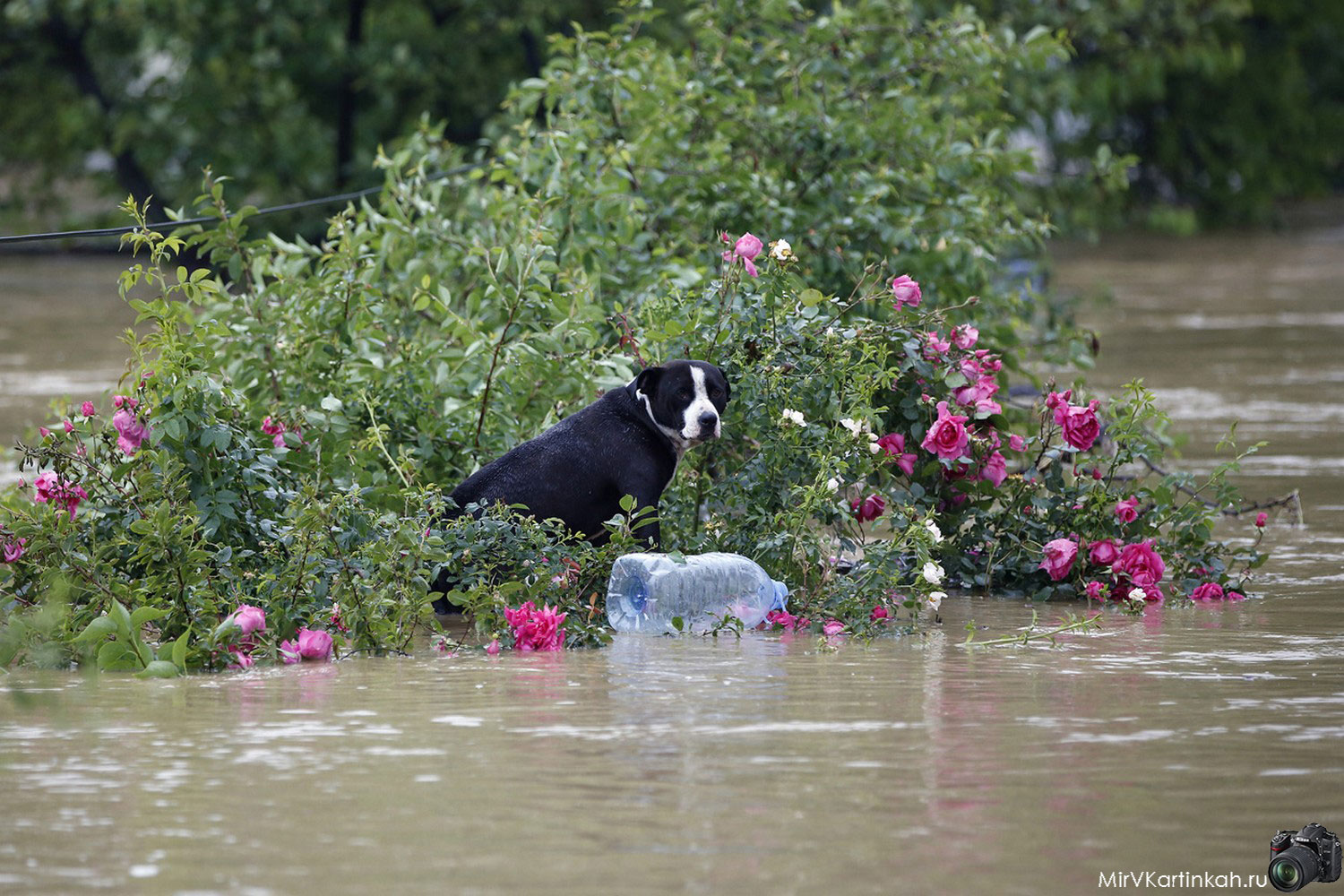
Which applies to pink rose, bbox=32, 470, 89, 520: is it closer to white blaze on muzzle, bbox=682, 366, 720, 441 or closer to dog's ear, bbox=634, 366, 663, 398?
dog's ear, bbox=634, 366, 663, 398

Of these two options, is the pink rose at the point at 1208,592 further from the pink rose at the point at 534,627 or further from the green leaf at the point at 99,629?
the green leaf at the point at 99,629

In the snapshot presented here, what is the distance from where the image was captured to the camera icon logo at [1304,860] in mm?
4059

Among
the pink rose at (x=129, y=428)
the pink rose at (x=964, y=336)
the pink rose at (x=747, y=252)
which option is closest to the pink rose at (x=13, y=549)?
the pink rose at (x=129, y=428)

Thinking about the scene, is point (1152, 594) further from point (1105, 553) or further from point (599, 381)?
point (599, 381)

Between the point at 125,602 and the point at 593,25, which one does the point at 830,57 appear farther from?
the point at 593,25

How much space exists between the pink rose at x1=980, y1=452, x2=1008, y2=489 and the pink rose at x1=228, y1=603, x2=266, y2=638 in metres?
2.96

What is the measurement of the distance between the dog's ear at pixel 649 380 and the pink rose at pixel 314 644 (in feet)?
4.96

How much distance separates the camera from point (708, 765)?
498 cm

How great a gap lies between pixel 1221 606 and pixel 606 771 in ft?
10.7

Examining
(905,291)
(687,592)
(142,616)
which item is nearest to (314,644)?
(142,616)

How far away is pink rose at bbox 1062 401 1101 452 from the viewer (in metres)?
7.70

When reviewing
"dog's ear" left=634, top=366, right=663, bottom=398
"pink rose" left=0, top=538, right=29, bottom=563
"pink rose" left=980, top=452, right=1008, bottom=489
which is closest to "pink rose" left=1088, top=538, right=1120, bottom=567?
"pink rose" left=980, top=452, right=1008, bottom=489

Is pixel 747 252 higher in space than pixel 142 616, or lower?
higher

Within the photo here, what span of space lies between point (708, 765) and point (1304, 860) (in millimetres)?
1506
